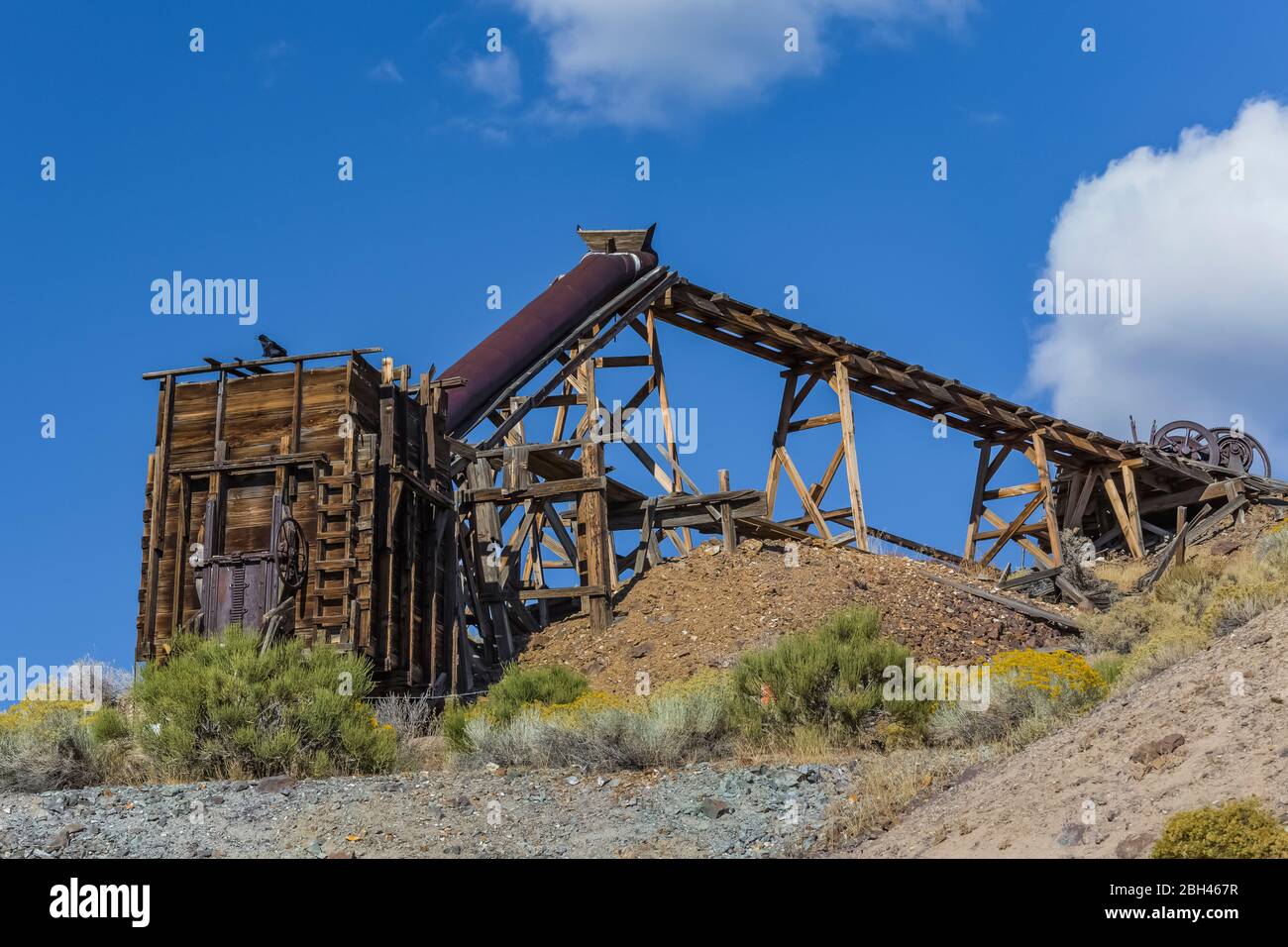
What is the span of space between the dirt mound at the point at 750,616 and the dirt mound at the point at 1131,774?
7.84m

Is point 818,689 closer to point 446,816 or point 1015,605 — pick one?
point 446,816

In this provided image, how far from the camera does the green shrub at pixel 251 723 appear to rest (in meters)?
12.6

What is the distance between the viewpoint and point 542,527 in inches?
958

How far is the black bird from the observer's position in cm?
1812

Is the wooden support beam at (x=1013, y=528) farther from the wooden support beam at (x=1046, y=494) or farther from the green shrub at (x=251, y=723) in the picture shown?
the green shrub at (x=251, y=723)

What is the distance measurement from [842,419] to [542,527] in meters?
5.81

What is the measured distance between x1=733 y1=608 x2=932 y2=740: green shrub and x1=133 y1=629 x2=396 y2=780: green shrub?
11.4 ft

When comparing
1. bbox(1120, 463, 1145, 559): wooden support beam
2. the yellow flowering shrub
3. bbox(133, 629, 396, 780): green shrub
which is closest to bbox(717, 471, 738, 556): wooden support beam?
the yellow flowering shrub

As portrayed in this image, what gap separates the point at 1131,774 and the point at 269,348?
12.2 m

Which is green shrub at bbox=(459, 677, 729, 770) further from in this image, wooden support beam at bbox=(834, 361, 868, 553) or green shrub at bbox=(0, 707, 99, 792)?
wooden support beam at bbox=(834, 361, 868, 553)

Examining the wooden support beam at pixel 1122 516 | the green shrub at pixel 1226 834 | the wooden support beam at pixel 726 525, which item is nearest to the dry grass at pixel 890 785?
the green shrub at pixel 1226 834

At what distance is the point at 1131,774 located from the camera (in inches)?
372

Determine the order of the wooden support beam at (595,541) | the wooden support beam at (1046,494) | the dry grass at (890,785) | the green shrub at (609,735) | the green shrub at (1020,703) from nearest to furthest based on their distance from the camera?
the dry grass at (890,785), the green shrub at (609,735), the green shrub at (1020,703), the wooden support beam at (595,541), the wooden support beam at (1046,494)
